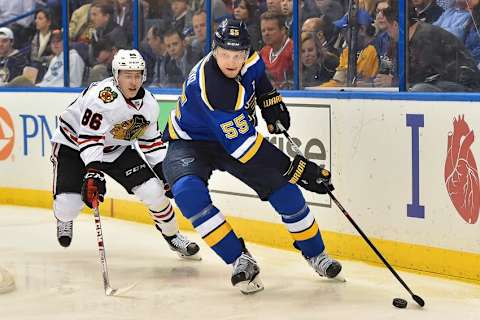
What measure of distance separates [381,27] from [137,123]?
129 cm

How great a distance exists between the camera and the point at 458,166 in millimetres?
5246

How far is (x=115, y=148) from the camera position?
5992mm

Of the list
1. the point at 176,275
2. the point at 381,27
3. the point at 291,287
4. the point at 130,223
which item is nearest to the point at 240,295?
the point at 291,287

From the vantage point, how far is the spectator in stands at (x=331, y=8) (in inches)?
237

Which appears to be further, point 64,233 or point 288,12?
point 288,12

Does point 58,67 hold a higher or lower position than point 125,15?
lower

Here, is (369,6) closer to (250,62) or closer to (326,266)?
(250,62)

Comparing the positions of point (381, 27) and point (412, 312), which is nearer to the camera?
point (412, 312)

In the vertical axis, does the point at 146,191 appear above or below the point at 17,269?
above

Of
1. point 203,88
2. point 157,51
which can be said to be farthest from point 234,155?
point 157,51

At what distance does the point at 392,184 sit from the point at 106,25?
3057 mm

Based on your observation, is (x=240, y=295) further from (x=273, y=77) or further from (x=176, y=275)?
(x=273, y=77)

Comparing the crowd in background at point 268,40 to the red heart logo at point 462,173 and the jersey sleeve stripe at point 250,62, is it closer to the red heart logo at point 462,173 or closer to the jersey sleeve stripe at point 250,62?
the red heart logo at point 462,173

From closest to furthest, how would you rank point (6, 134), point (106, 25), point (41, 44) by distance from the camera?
point (106, 25) → point (41, 44) → point (6, 134)
